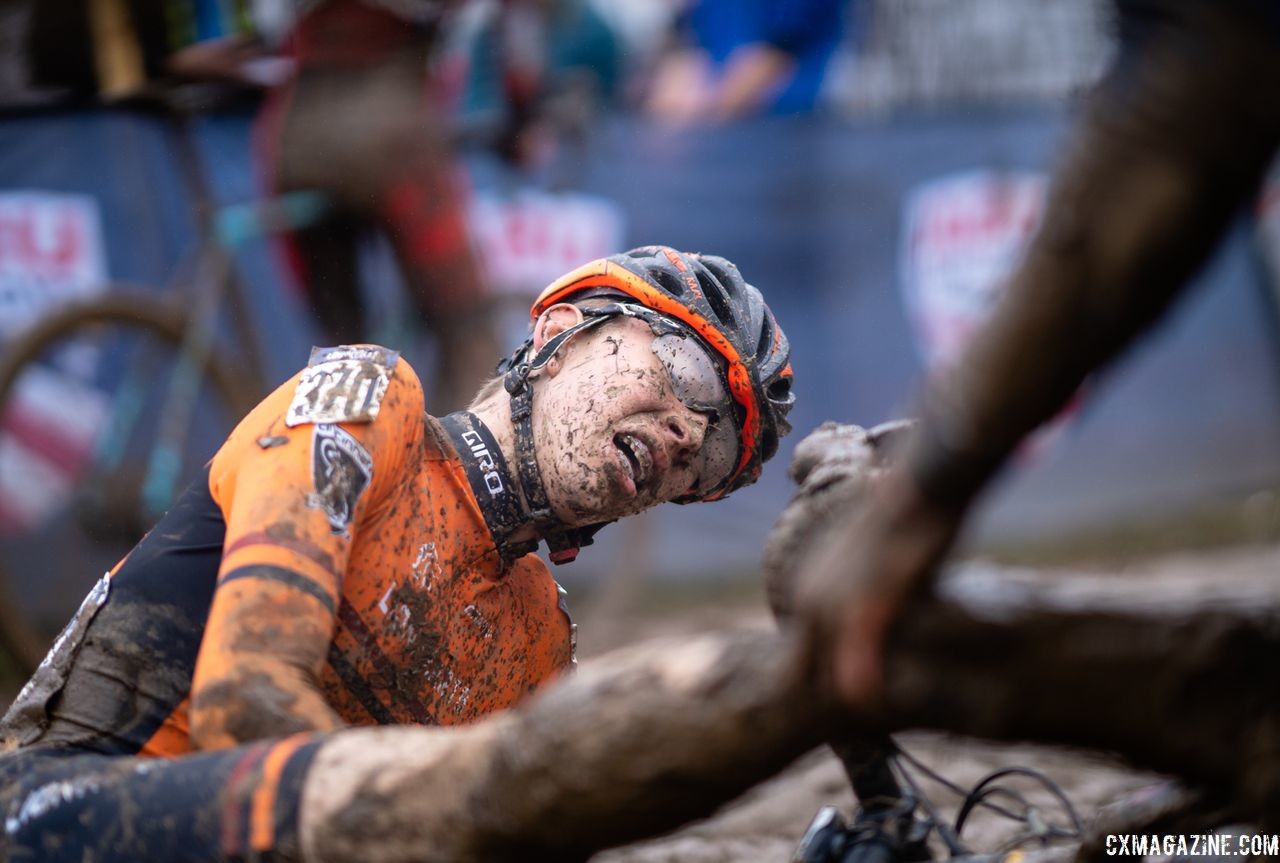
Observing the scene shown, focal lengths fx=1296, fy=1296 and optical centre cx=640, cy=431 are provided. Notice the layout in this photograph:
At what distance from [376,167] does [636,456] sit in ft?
10.2

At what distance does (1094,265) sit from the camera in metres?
1.22

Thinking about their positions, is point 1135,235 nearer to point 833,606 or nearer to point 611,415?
point 833,606

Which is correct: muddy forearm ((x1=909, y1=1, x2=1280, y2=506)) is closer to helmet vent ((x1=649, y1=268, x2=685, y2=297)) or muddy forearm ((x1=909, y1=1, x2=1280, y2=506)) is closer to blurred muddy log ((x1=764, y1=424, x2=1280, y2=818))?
blurred muddy log ((x1=764, y1=424, x2=1280, y2=818))

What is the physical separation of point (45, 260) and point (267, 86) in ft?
3.68

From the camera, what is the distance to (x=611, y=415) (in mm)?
2344

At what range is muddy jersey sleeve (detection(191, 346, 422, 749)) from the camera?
182 cm

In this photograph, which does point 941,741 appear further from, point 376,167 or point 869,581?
point 376,167

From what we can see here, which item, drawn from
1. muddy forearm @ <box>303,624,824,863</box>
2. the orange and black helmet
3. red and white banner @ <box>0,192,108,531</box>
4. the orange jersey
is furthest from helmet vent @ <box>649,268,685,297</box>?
red and white banner @ <box>0,192,108,531</box>

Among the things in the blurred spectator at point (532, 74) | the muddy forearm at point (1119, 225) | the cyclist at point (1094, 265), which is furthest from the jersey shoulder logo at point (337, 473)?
the blurred spectator at point (532, 74)

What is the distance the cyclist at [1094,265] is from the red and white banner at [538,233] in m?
4.26

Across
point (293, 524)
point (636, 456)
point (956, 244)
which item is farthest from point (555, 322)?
point (956, 244)

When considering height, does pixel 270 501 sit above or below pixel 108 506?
above

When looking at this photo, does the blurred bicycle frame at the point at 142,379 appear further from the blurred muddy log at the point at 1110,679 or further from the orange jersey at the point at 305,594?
the blurred muddy log at the point at 1110,679

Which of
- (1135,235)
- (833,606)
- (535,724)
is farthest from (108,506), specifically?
(1135,235)
